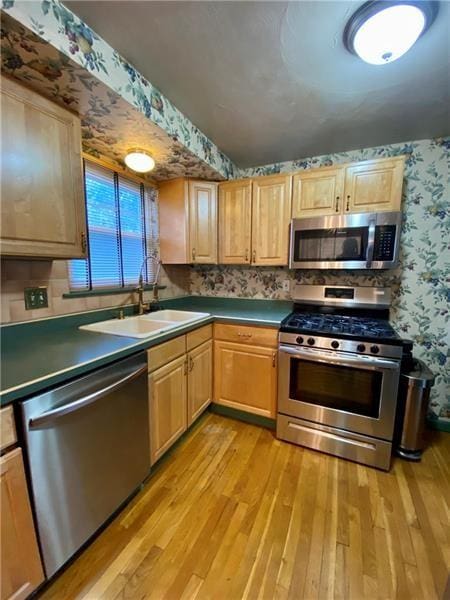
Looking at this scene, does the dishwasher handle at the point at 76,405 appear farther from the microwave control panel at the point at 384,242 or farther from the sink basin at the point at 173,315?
the microwave control panel at the point at 384,242

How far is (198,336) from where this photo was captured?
2043 mm

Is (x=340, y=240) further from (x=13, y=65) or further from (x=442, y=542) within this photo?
(x=13, y=65)

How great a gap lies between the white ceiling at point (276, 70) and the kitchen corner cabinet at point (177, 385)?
151 centimetres

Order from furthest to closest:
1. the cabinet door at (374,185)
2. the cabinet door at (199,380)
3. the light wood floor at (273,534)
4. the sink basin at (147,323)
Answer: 1. the cabinet door at (199,380)
2. the cabinet door at (374,185)
3. the sink basin at (147,323)
4. the light wood floor at (273,534)

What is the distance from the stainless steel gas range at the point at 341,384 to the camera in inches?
66.7

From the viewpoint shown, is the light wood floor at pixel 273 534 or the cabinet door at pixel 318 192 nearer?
the light wood floor at pixel 273 534

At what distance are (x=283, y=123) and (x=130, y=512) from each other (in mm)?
2637

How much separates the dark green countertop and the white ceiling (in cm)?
142

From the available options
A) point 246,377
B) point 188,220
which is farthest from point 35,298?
point 246,377

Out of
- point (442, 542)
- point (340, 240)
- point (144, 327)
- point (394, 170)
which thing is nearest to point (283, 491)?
point (442, 542)

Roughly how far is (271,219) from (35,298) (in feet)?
6.04

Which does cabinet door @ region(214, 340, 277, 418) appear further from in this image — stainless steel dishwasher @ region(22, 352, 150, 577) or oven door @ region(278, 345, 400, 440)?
stainless steel dishwasher @ region(22, 352, 150, 577)

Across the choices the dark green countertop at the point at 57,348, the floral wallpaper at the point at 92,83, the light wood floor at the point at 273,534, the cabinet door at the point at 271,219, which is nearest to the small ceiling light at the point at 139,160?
the floral wallpaper at the point at 92,83

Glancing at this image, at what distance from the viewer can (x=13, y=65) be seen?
3.52ft
